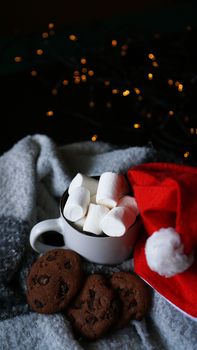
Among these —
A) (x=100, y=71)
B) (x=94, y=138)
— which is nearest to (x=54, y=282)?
(x=94, y=138)

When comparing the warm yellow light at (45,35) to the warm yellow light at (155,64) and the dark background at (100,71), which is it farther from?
the warm yellow light at (155,64)

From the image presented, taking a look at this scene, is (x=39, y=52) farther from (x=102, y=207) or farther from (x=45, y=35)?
(x=102, y=207)

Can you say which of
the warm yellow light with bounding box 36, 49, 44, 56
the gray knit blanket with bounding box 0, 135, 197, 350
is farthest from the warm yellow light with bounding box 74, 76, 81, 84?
the gray knit blanket with bounding box 0, 135, 197, 350

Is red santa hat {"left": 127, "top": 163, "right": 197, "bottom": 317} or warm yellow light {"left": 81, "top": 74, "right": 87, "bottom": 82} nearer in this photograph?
red santa hat {"left": 127, "top": 163, "right": 197, "bottom": 317}

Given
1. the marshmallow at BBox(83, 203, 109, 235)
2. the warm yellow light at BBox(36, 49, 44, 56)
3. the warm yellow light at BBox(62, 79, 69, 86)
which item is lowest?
the warm yellow light at BBox(62, 79, 69, 86)

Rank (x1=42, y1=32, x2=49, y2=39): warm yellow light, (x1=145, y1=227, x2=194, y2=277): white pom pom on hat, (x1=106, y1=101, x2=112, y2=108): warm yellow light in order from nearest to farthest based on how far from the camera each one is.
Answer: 1. (x1=145, y1=227, x2=194, y2=277): white pom pom on hat
2. (x1=106, y1=101, x2=112, y2=108): warm yellow light
3. (x1=42, y1=32, x2=49, y2=39): warm yellow light

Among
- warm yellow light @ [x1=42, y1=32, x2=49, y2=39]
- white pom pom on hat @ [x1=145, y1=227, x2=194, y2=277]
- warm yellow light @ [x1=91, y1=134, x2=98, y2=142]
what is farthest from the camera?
warm yellow light @ [x1=42, y1=32, x2=49, y2=39]

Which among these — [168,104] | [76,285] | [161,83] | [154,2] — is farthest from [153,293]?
[154,2]

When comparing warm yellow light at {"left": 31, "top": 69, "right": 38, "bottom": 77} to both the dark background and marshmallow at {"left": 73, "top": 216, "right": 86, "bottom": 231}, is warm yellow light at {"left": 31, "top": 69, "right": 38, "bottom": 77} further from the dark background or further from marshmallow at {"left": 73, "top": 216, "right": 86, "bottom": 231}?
marshmallow at {"left": 73, "top": 216, "right": 86, "bottom": 231}

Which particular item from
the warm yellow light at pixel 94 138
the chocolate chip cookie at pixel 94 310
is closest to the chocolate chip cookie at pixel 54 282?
the chocolate chip cookie at pixel 94 310

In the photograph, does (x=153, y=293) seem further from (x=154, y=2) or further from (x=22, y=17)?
(x=154, y=2)
